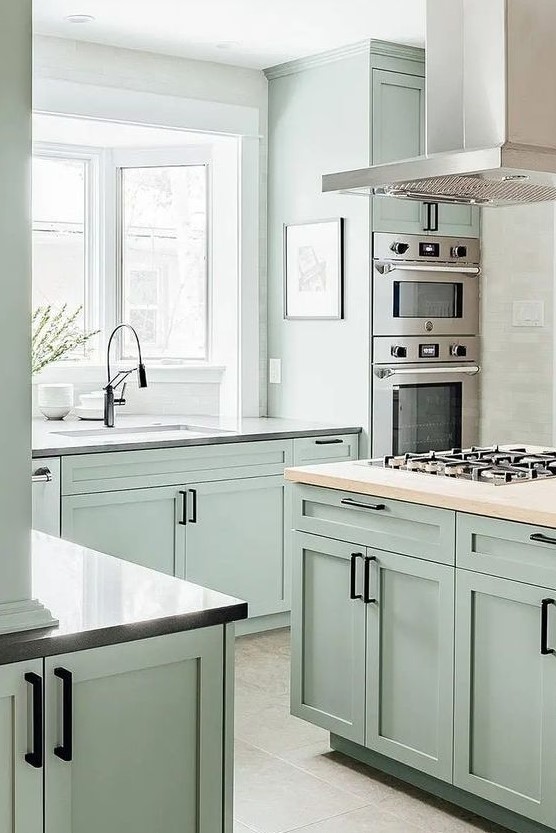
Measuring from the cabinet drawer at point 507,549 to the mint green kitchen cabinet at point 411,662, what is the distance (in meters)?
0.11

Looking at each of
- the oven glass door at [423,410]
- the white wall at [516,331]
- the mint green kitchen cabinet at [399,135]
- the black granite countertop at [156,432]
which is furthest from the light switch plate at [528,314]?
the black granite countertop at [156,432]

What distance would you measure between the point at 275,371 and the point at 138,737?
3.68 m

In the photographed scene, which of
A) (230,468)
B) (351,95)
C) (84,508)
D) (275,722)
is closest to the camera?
(275,722)

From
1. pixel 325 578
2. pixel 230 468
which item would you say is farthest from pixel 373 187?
pixel 230 468

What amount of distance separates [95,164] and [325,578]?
2802 mm

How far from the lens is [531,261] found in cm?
507

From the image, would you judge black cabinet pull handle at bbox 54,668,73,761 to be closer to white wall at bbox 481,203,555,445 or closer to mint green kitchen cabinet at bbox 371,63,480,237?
mint green kitchen cabinet at bbox 371,63,480,237

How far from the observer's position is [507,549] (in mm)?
2822

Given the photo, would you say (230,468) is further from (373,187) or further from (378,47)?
(378,47)

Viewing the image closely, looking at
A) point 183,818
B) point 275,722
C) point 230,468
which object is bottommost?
point 275,722

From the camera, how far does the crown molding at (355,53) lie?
192 inches

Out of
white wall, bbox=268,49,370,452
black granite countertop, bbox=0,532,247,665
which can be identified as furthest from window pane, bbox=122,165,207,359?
black granite countertop, bbox=0,532,247,665

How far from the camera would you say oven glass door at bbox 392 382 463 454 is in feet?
16.8

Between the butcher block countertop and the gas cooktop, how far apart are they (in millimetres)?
50
